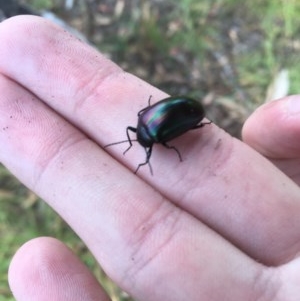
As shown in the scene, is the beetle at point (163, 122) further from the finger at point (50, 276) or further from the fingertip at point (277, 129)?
the finger at point (50, 276)

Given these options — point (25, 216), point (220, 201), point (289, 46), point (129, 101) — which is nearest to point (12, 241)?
point (25, 216)

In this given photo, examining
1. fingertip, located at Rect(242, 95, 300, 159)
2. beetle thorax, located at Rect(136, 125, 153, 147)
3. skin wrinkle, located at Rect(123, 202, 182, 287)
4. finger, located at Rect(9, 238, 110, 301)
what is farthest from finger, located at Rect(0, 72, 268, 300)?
fingertip, located at Rect(242, 95, 300, 159)

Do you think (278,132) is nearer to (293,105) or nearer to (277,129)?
(277,129)

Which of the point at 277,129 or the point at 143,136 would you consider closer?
the point at 143,136

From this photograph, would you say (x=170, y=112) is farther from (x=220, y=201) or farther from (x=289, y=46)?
(x=289, y=46)

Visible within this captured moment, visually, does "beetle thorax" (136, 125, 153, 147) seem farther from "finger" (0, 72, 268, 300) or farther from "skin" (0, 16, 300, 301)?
"finger" (0, 72, 268, 300)

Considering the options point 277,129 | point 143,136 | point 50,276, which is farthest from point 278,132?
point 50,276

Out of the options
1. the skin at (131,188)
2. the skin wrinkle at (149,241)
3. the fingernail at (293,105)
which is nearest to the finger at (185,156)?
the skin at (131,188)

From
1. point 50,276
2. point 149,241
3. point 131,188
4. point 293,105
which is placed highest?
point 293,105
